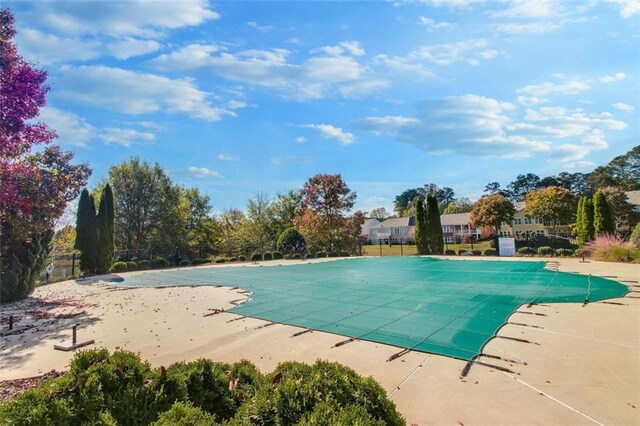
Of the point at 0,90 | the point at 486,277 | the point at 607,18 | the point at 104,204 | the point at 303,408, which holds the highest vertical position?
the point at 607,18

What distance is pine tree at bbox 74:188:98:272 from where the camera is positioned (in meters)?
14.1

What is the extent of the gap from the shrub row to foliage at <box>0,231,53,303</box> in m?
9.08

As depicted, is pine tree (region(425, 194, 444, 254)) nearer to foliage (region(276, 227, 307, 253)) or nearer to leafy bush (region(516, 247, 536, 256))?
leafy bush (region(516, 247, 536, 256))

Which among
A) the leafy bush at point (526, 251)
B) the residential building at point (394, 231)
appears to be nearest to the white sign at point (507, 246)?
the leafy bush at point (526, 251)

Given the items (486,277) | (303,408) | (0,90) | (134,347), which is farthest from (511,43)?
(0,90)

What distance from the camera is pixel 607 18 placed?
5598mm

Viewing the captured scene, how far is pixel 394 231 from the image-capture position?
153 feet

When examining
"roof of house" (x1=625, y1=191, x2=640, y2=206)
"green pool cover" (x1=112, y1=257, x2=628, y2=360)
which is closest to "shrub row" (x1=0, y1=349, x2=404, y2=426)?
"green pool cover" (x1=112, y1=257, x2=628, y2=360)

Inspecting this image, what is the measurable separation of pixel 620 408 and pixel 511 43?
7018 mm

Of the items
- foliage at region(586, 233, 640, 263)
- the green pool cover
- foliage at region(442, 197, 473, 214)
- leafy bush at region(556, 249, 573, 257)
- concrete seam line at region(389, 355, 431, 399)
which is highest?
foliage at region(442, 197, 473, 214)

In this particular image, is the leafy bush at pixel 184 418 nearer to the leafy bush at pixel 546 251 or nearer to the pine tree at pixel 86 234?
the pine tree at pixel 86 234

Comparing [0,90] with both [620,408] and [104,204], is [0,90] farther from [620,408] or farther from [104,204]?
[104,204]

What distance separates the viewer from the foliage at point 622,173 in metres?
37.1

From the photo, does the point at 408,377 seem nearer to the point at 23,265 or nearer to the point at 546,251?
the point at 23,265
